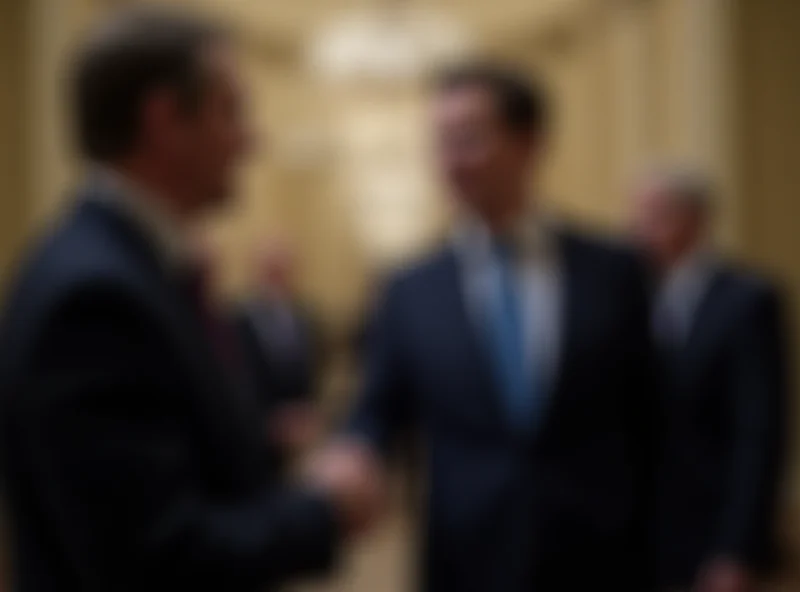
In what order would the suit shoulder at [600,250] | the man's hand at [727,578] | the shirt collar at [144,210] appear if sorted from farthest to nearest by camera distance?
the man's hand at [727,578] → the suit shoulder at [600,250] → the shirt collar at [144,210]

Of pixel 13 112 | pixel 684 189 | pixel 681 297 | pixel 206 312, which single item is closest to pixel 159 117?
pixel 206 312

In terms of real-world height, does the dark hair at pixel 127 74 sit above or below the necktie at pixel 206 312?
above

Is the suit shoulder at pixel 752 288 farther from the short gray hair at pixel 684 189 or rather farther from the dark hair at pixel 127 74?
the dark hair at pixel 127 74

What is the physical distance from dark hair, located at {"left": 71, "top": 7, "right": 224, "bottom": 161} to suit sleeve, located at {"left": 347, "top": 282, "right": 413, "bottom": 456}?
0.73 meters

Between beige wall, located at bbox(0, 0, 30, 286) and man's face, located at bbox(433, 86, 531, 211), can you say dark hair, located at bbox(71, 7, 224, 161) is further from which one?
beige wall, located at bbox(0, 0, 30, 286)

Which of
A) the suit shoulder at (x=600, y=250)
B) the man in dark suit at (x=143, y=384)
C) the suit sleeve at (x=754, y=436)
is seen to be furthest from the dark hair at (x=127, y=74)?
the suit sleeve at (x=754, y=436)

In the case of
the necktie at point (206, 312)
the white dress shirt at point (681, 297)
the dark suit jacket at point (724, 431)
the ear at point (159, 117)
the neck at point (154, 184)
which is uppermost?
the ear at point (159, 117)

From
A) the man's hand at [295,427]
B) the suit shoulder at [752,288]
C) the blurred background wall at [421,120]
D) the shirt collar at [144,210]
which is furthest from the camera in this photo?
the blurred background wall at [421,120]

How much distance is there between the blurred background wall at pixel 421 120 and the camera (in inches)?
183

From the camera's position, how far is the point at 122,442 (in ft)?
4.09

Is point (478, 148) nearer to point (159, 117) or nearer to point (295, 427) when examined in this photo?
point (159, 117)

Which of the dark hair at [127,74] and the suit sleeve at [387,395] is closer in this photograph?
the dark hair at [127,74]

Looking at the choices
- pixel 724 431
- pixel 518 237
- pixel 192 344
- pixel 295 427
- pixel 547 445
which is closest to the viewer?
pixel 192 344

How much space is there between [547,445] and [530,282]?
10.3 inches
